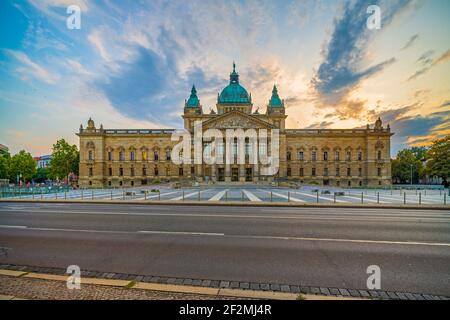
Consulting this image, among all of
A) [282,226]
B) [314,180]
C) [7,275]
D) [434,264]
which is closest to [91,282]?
[7,275]

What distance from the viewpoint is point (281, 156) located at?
60094mm

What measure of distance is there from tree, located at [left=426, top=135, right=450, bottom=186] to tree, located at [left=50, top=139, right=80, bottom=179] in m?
97.5

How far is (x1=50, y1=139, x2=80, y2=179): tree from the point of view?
5753 centimetres

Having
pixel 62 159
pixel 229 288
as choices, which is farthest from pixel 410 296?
pixel 62 159

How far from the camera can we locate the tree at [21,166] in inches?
2625

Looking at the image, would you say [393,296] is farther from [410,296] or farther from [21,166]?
[21,166]

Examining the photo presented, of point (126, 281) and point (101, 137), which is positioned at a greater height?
point (101, 137)

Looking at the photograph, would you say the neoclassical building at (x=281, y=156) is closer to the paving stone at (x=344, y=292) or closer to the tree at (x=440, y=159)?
the tree at (x=440, y=159)

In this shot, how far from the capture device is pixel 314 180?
62125mm

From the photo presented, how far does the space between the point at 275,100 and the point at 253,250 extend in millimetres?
68717

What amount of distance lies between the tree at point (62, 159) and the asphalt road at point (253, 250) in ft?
194

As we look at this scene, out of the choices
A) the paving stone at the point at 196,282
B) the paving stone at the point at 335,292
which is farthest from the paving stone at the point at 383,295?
the paving stone at the point at 196,282
